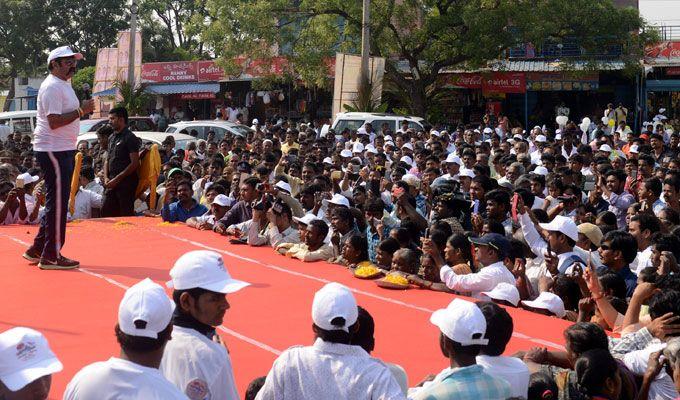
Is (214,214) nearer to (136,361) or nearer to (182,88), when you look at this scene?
(136,361)

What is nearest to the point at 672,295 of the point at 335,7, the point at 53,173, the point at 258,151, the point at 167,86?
the point at 53,173

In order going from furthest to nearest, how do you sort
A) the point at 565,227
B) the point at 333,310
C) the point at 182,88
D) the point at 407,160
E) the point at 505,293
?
the point at 182,88 → the point at 407,160 → the point at 565,227 → the point at 505,293 → the point at 333,310

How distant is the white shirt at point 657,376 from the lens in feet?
16.9

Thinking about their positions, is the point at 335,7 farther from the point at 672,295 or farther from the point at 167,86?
the point at 672,295

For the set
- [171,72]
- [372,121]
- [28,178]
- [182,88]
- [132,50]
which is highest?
[132,50]

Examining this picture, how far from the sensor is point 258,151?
57.8 feet

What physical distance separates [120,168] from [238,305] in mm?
4451

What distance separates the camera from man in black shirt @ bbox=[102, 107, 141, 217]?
1107 cm

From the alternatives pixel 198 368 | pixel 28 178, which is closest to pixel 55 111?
pixel 28 178

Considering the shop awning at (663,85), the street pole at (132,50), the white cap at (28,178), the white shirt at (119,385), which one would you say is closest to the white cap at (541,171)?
the white cap at (28,178)

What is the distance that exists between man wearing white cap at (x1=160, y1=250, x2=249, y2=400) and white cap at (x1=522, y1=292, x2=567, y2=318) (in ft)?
11.4

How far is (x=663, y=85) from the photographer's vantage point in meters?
29.0

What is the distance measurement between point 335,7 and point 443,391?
2478 cm

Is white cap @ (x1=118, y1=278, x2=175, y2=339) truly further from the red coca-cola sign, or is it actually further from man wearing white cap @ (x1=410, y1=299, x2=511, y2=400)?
the red coca-cola sign
